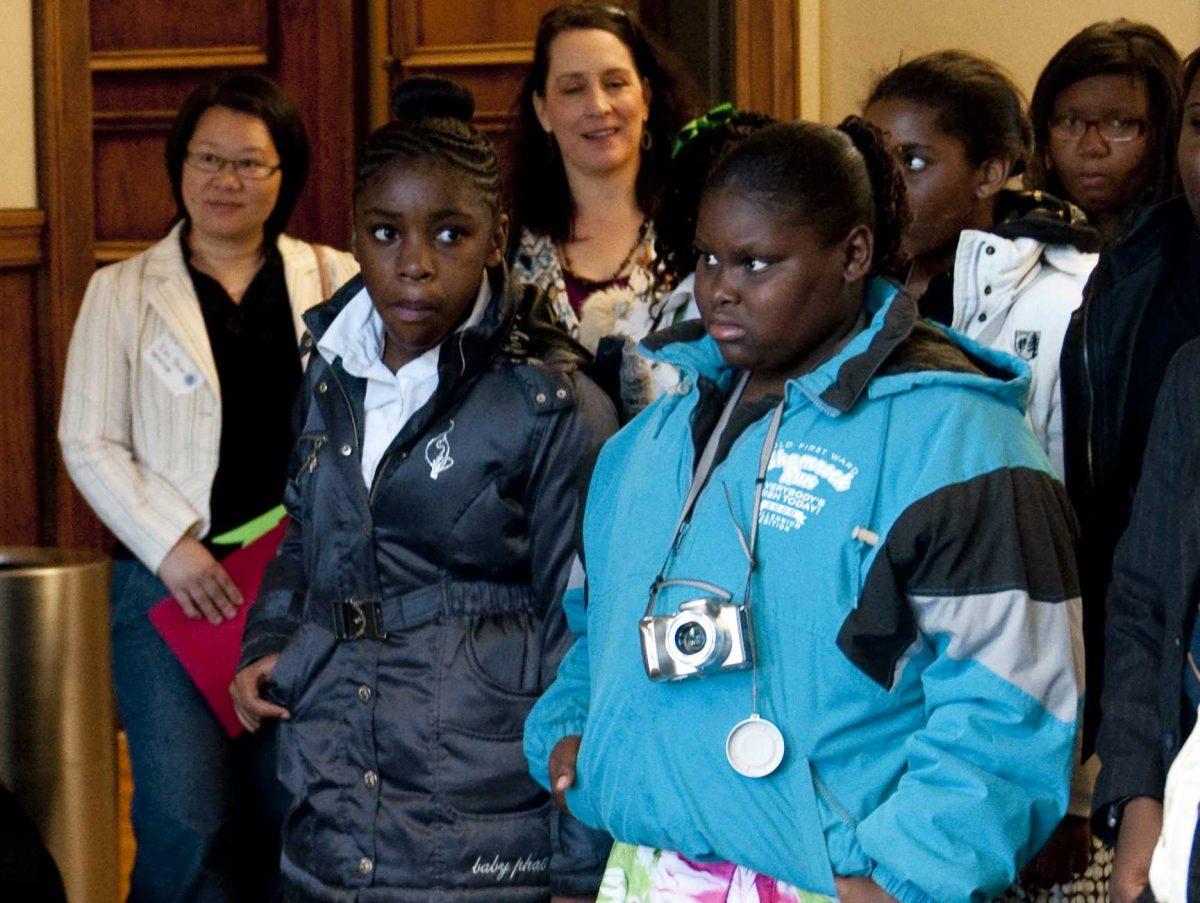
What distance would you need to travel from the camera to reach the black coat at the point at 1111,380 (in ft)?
6.35

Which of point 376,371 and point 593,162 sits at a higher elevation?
point 593,162

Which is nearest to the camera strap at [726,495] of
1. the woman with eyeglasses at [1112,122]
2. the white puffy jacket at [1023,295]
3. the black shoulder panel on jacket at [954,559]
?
the black shoulder panel on jacket at [954,559]

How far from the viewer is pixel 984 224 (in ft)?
7.86

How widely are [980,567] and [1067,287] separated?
79 cm

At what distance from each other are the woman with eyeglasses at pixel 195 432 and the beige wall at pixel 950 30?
5.99 feet

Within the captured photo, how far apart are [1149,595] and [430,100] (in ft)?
3.62

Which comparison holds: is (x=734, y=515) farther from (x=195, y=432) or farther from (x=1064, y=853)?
(x=195, y=432)

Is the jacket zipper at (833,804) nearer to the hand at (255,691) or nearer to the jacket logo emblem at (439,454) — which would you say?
the jacket logo emblem at (439,454)

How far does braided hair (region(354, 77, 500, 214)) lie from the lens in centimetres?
213

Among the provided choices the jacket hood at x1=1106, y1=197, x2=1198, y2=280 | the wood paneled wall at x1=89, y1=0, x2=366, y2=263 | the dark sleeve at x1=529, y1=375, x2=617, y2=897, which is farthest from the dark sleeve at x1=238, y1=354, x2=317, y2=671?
the wood paneled wall at x1=89, y1=0, x2=366, y2=263

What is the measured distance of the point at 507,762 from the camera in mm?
2057

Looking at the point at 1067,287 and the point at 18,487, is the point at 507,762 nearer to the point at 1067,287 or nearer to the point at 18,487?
the point at 1067,287

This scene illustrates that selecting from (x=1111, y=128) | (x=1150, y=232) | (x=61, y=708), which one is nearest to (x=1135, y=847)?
(x=1150, y=232)

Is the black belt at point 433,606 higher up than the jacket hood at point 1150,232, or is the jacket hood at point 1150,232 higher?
the jacket hood at point 1150,232
